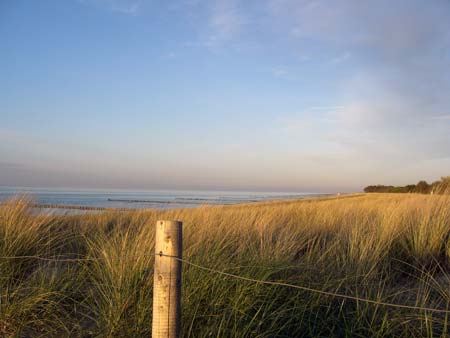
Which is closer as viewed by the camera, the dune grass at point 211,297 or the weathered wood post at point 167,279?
the weathered wood post at point 167,279

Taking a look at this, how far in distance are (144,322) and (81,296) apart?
1.23 m

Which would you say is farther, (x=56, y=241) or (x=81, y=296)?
(x=56, y=241)

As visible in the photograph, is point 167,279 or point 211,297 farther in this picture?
point 211,297

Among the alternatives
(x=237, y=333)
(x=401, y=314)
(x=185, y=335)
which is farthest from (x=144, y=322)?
(x=401, y=314)

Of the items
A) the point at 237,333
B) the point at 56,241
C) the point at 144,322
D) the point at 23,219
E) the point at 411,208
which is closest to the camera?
the point at 237,333

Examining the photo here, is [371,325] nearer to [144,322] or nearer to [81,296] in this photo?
[144,322]

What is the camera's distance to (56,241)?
596 centimetres

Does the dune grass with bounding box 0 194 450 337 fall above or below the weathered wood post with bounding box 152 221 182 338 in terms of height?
below

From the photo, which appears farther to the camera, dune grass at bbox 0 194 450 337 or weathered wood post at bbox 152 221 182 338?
dune grass at bbox 0 194 450 337

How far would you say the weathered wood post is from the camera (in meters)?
2.33

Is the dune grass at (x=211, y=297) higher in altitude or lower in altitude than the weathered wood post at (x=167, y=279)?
lower

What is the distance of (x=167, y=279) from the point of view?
92.1 inches

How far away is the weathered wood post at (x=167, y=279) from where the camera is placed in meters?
2.33

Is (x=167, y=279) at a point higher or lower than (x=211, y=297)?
higher
